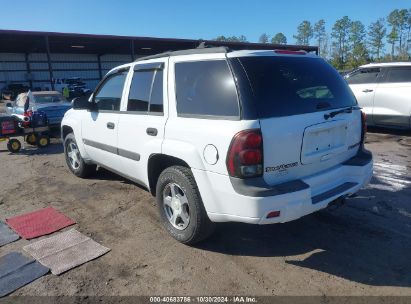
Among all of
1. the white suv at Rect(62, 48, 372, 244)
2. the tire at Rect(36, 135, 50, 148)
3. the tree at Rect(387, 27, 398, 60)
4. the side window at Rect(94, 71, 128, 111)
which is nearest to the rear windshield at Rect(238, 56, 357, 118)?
the white suv at Rect(62, 48, 372, 244)

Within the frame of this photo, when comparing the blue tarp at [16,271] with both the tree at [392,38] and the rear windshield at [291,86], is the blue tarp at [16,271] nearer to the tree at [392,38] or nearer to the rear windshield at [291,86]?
the rear windshield at [291,86]

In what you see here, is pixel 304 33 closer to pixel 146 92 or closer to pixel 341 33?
pixel 341 33

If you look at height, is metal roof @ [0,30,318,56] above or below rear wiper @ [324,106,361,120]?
above

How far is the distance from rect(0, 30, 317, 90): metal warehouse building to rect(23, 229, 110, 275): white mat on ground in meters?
25.9

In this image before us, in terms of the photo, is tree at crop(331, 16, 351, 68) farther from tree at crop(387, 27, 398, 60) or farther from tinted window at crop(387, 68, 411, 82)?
tinted window at crop(387, 68, 411, 82)

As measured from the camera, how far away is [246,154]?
2967 mm

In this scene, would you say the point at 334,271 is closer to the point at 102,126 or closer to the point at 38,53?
the point at 102,126

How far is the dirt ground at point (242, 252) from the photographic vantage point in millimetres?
3104

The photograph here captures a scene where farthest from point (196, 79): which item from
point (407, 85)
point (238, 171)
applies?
point (407, 85)

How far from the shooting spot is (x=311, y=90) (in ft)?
11.5

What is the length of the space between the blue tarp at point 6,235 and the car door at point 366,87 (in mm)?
8281

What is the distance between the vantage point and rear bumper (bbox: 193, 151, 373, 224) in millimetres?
Result: 2963

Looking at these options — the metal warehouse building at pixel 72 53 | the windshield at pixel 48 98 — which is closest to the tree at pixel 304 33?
the metal warehouse building at pixel 72 53

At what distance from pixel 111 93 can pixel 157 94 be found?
51.3 inches
